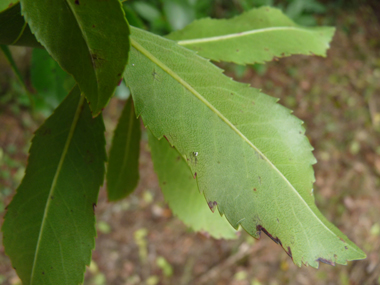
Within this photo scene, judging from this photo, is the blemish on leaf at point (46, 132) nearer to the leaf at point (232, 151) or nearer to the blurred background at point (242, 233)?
the leaf at point (232, 151)

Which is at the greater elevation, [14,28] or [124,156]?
[14,28]

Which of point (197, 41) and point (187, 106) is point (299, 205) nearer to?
point (187, 106)

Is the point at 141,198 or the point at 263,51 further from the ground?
the point at 263,51

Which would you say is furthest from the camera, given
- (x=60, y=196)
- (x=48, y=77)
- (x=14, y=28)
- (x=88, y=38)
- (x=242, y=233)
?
(x=242, y=233)

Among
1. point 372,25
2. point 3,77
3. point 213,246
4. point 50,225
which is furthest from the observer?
point 372,25

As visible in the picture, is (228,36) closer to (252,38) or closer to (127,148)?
(252,38)

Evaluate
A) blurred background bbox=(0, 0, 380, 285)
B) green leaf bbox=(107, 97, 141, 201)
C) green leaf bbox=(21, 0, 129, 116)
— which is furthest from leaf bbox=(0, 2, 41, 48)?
blurred background bbox=(0, 0, 380, 285)

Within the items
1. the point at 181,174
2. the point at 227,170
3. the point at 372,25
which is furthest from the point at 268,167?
the point at 372,25

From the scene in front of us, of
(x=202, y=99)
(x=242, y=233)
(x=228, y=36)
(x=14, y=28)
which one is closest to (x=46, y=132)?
(x=14, y=28)
